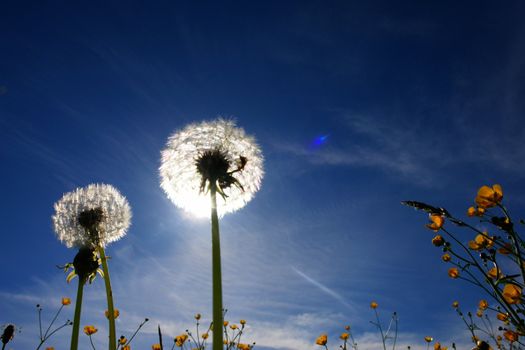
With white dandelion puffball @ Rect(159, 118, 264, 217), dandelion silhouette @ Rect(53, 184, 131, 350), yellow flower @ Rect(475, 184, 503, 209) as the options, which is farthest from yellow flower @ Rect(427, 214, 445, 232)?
dandelion silhouette @ Rect(53, 184, 131, 350)

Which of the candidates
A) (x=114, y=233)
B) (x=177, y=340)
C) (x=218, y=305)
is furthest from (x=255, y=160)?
(x=218, y=305)

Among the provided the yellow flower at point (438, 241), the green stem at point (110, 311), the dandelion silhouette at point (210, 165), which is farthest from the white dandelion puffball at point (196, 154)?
the yellow flower at point (438, 241)

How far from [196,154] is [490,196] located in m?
3.83

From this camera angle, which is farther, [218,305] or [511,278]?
[218,305]

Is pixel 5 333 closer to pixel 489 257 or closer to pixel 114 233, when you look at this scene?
pixel 114 233

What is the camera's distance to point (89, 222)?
19.5 feet

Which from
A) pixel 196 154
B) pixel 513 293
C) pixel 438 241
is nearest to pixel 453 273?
pixel 438 241

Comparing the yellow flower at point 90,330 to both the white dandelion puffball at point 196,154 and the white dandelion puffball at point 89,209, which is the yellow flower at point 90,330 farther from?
the white dandelion puffball at point 196,154

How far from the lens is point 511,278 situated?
2320mm

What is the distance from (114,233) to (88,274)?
75 centimetres

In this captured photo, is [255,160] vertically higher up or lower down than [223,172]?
higher up

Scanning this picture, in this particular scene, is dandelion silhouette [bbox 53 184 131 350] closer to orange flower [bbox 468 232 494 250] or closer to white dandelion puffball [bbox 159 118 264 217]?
white dandelion puffball [bbox 159 118 264 217]

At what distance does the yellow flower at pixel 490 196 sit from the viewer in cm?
248

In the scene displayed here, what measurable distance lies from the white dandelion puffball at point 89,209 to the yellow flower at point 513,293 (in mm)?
5054
